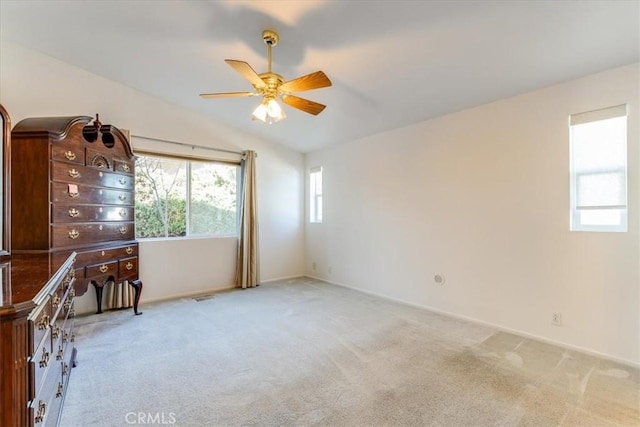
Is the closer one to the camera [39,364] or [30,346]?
[30,346]

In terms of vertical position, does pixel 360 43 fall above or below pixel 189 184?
above

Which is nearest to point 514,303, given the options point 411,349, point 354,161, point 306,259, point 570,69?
point 411,349

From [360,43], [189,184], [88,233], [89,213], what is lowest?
[88,233]

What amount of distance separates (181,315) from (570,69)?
187 inches

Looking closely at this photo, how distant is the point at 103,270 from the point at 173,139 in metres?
2.10

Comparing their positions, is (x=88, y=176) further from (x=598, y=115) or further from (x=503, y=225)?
(x=598, y=115)

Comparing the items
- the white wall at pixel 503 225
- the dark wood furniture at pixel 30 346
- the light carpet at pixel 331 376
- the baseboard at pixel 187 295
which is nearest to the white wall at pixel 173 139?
the baseboard at pixel 187 295

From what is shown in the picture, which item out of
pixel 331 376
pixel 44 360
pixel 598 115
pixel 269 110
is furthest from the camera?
pixel 598 115

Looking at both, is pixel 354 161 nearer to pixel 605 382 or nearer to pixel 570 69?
pixel 570 69

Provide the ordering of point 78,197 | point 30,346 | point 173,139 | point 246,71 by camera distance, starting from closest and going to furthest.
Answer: point 30,346, point 246,71, point 78,197, point 173,139

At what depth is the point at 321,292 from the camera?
185 inches

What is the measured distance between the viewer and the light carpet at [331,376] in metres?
1.86

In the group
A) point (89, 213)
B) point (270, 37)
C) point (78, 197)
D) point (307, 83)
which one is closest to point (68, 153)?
point (78, 197)

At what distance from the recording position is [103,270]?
10.6ft
